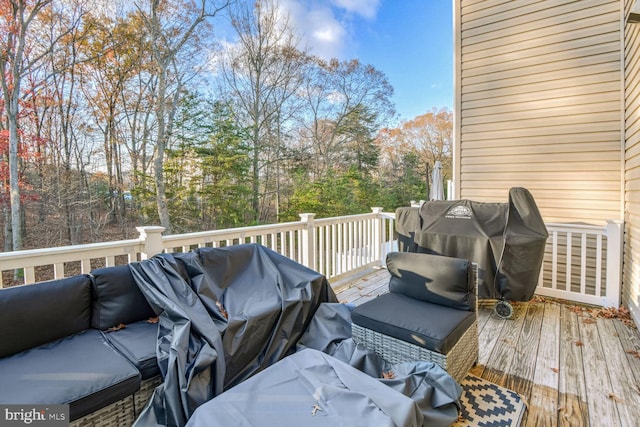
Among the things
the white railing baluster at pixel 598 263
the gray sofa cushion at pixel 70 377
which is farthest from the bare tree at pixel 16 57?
the white railing baluster at pixel 598 263

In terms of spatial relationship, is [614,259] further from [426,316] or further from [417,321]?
[417,321]

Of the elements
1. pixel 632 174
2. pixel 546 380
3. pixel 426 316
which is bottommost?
pixel 546 380

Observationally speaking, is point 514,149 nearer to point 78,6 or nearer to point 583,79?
point 583,79

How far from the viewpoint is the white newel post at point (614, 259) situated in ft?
11.6

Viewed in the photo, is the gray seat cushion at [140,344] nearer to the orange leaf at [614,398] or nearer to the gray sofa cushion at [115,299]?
Result: the gray sofa cushion at [115,299]

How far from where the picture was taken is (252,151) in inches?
388

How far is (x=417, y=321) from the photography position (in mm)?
2080

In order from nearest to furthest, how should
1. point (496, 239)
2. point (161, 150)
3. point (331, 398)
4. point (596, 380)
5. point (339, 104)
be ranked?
point (331, 398)
point (596, 380)
point (496, 239)
point (161, 150)
point (339, 104)

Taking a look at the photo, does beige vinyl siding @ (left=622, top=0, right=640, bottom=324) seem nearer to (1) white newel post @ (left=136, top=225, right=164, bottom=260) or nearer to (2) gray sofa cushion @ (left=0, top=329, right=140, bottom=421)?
(2) gray sofa cushion @ (left=0, top=329, right=140, bottom=421)

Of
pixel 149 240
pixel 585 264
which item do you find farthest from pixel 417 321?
pixel 585 264

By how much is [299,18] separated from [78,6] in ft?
19.3

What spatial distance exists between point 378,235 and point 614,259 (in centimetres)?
297

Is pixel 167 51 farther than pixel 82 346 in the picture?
Yes

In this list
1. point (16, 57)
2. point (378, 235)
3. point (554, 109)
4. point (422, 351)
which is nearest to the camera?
point (422, 351)
